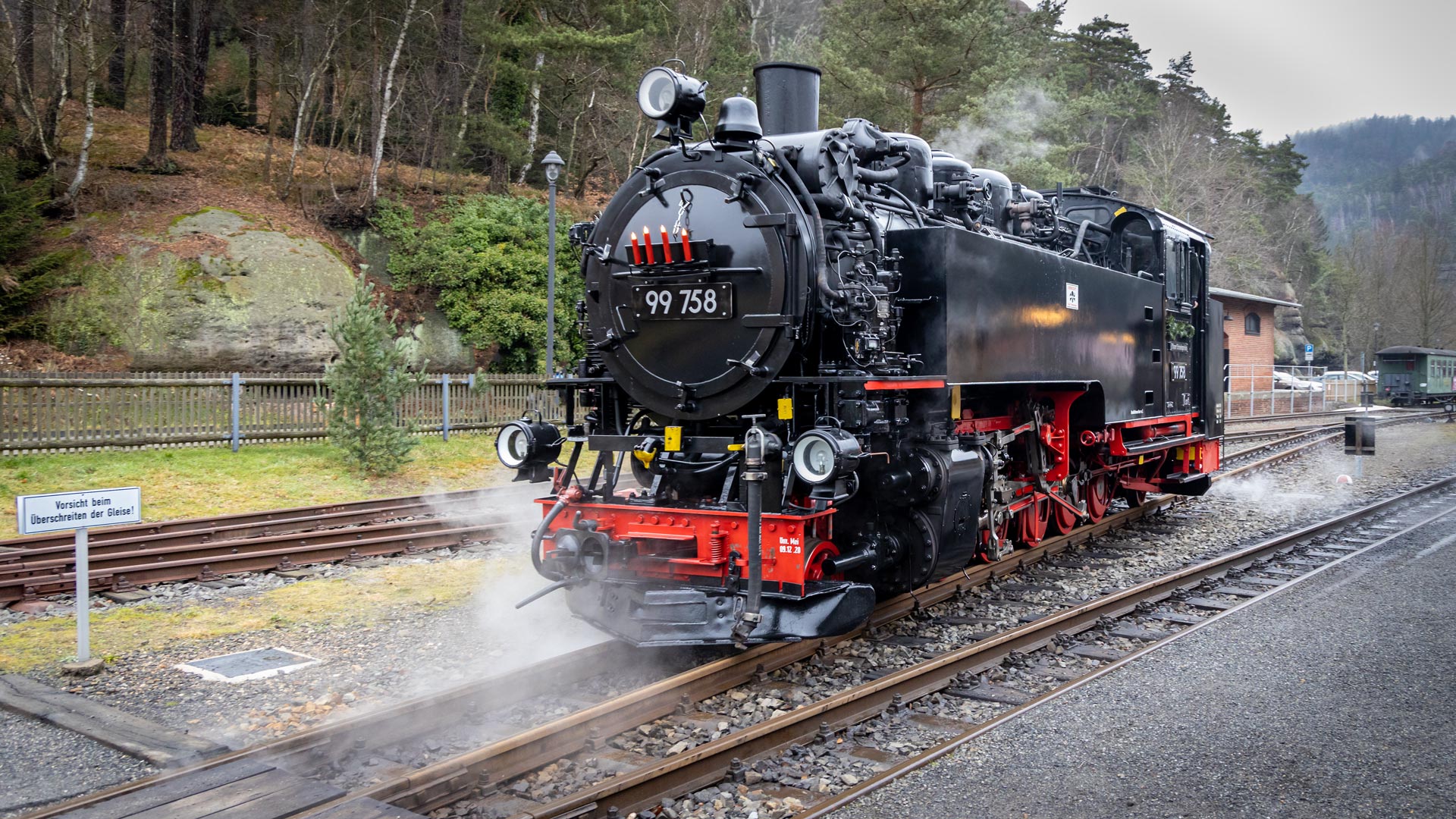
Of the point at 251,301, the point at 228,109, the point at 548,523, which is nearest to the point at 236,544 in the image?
the point at 548,523

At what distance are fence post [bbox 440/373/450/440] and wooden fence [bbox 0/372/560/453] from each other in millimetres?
14

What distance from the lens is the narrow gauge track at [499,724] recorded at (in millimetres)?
4008

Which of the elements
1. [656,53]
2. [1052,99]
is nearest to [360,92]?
[656,53]

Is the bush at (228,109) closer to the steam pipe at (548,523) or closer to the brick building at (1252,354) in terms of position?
the steam pipe at (548,523)

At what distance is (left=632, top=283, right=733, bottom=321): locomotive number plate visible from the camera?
6082 mm

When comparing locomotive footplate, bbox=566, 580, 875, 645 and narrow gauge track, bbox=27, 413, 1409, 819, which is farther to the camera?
locomotive footplate, bbox=566, 580, 875, 645

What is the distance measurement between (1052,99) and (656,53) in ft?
37.2

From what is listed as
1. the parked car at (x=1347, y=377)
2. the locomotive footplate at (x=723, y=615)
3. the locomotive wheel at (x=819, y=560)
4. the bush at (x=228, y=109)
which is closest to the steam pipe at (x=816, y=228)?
the locomotive wheel at (x=819, y=560)

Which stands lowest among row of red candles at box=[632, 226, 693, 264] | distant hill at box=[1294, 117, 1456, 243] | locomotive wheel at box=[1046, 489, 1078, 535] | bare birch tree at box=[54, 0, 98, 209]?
locomotive wheel at box=[1046, 489, 1078, 535]

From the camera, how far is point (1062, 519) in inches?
394

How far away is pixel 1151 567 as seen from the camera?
9.22 meters

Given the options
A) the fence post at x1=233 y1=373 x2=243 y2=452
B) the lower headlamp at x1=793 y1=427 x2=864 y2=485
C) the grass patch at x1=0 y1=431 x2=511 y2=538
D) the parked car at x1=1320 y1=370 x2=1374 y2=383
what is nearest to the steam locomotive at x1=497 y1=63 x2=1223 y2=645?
the lower headlamp at x1=793 y1=427 x2=864 y2=485

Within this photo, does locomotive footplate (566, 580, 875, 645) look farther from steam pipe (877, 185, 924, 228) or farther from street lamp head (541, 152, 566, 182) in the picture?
street lamp head (541, 152, 566, 182)

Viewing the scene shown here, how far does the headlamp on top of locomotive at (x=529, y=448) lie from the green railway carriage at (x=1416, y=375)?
40.3 m
